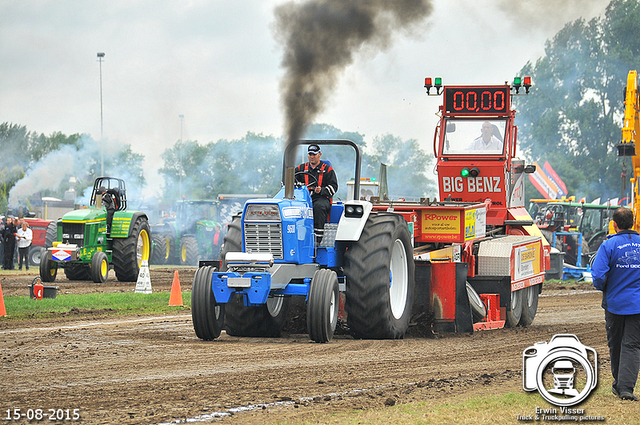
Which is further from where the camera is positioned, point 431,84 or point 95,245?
point 95,245

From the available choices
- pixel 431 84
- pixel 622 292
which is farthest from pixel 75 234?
pixel 622 292

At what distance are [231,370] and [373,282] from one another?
97.6 inches

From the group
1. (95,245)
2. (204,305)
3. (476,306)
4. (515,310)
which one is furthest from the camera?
(95,245)

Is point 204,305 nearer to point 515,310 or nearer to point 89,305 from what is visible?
point 515,310

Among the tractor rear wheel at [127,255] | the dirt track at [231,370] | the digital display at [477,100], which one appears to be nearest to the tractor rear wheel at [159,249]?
the tractor rear wheel at [127,255]

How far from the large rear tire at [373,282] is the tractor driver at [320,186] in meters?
0.51

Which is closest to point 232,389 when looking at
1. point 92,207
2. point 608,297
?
point 608,297

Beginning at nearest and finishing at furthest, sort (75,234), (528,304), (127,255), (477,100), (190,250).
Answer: (528,304) → (477,100) → (75,234) → (127,255) → (190,250)

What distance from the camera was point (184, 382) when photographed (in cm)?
673

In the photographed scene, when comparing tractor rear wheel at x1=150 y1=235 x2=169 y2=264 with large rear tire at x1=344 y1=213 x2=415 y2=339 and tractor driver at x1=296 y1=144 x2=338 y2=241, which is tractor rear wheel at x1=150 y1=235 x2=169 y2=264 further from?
large rear tire at x1=344 y1=213 x2=415 y2=339

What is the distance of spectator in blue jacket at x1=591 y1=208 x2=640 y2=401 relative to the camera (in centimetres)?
663

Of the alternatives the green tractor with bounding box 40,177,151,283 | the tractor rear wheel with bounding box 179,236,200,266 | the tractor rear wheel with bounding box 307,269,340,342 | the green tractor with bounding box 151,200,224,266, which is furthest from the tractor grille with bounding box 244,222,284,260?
the tractor rear wheel with bounding box 179,236,200,266

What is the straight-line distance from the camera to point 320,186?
9828mm

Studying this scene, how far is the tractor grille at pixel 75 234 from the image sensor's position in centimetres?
1955
